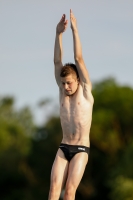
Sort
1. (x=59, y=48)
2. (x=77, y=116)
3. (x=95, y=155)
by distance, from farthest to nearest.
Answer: (x=95, y=155) < (x=59, y=48) < (x=77, y=116)

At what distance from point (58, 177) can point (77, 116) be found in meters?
1.29

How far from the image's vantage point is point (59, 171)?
57.3 feet

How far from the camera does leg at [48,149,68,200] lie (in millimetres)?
17391

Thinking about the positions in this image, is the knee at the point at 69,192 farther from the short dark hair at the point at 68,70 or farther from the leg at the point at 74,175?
the short dark hair at the point at 68,70

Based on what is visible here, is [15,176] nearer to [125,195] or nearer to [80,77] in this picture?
[125,195]

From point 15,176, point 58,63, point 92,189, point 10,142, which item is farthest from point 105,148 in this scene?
point 58,63

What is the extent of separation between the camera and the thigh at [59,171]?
57.2 feet

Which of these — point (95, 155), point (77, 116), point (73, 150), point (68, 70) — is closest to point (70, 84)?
point (68, 70)

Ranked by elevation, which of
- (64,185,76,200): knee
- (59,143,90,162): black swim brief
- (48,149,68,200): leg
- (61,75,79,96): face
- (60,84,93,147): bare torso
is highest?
(61,75,79,96): face

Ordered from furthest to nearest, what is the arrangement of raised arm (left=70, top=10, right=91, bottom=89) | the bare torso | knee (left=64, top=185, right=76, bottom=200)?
the bare torso < raised arm (left=70, top=10, right=91, bottom=89) < knee (left=64, top=185, right=76, bottom=200)

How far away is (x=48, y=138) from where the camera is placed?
8188 centimetres

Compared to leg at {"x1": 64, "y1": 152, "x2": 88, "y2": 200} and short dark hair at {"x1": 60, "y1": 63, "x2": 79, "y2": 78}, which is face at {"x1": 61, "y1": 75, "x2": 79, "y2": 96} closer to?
short dark hair at {"x1": 60, "y1": 63, "x2": 79, "y2": 78}

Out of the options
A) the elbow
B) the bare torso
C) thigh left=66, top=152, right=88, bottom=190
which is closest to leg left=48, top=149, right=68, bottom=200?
thigh left=66, top=152, right=88, bottom=190

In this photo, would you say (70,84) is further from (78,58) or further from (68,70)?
(78,58)
